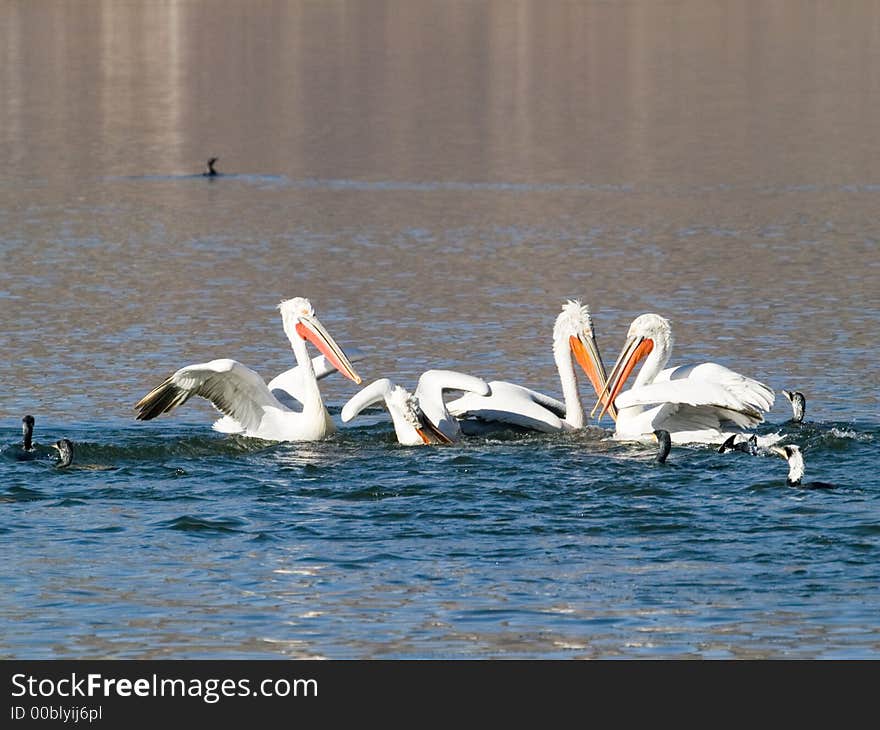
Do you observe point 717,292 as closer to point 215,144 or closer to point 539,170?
point 539,170

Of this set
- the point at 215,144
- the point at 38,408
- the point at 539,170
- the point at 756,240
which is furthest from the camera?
the point at 215,144

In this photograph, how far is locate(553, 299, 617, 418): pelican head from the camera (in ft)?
44.3

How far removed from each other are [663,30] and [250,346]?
2118 inches

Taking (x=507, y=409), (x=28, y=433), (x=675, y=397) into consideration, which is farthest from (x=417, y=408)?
(x=28, y=433)

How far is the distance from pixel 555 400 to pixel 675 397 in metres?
1.90

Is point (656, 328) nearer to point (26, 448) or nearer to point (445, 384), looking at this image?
point (445, 384)

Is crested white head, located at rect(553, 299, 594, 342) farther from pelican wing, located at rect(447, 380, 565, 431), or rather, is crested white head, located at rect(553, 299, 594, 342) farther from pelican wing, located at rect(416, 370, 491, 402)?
pelican wing, located at rect(416, 370, 491, 402)

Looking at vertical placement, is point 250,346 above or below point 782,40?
below

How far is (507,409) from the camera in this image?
41.6 ft

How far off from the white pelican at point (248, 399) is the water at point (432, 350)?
0.22 m
